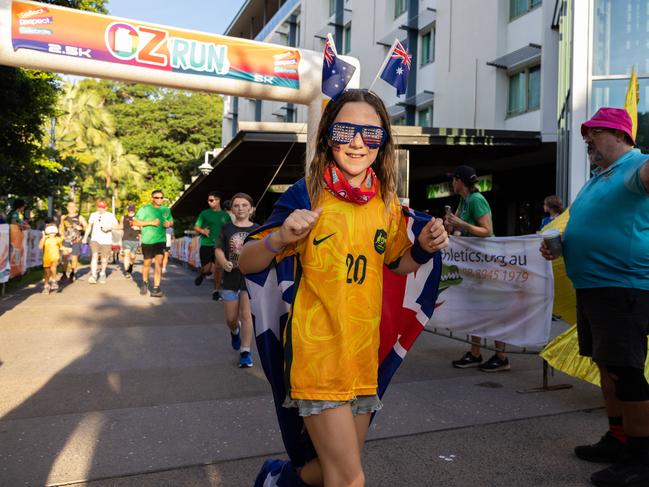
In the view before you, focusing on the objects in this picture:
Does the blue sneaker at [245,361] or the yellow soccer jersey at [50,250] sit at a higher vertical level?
the yellow soccer jersey at [50,250]

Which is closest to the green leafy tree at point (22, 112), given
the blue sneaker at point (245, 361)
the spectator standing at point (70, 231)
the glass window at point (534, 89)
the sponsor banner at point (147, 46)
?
the spectator standing at point (70, 231)

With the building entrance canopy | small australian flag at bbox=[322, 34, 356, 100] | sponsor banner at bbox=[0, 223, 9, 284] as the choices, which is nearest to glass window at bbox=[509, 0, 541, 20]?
the building entrance canopy

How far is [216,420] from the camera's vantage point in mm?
4367

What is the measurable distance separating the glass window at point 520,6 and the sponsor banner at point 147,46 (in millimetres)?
8071

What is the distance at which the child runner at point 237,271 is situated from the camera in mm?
6172

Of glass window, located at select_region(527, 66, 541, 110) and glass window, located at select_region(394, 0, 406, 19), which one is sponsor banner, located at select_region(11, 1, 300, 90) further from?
glass window, located at select_region(394, 0, 406, 19)

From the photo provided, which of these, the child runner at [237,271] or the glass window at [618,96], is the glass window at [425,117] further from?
the child runner at [237,271]

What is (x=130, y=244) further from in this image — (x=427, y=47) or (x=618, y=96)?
(x=618, y=96)

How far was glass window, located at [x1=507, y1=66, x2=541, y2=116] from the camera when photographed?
635 inches

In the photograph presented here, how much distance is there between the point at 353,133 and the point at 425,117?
19474 mm

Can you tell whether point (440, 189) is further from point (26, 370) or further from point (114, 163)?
point (114, 163)

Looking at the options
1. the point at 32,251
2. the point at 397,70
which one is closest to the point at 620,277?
the point at 397,70

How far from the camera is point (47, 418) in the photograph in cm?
433

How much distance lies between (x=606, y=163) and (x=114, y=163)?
166 feet
